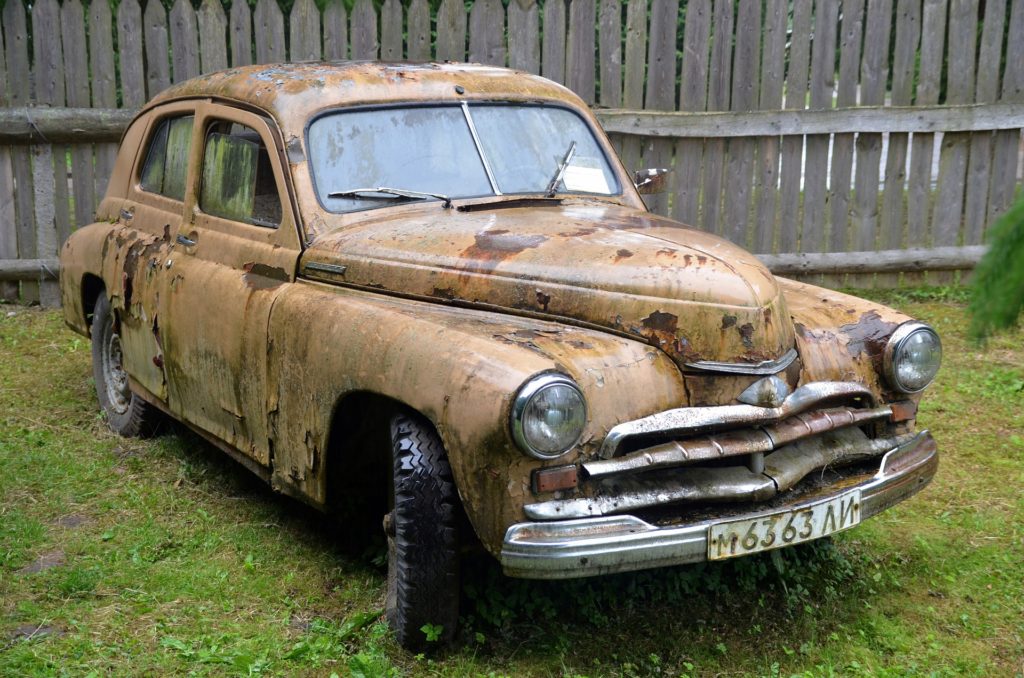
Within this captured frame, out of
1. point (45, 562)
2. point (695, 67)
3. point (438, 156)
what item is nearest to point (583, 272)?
point (438, 156)

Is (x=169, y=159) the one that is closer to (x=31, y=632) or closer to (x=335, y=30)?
(x=31, y=632)

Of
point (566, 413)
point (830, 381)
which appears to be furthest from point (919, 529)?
point (566, 413)

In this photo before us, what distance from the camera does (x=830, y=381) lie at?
3.76m

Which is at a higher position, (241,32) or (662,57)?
(241,32)

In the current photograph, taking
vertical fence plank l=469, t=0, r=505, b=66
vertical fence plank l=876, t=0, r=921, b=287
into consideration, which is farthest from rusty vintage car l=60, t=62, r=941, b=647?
vertical fence plank l=876, t=0, r=921, b=287

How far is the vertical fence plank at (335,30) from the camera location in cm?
809

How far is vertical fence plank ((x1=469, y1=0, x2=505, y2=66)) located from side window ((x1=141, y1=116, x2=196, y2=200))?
3.15 meters

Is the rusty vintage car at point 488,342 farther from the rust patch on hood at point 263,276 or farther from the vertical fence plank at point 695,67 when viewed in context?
the vertical fence plank at point 695,67

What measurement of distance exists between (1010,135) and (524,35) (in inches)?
144

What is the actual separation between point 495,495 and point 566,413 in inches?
12.6

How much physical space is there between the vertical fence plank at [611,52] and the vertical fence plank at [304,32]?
1516 millimetres

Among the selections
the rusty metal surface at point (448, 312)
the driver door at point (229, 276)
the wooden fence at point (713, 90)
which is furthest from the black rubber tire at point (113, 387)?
the wooden fence at point (713, 90)

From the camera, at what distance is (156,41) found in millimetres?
8039

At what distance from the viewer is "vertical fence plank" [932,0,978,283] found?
809 cm
